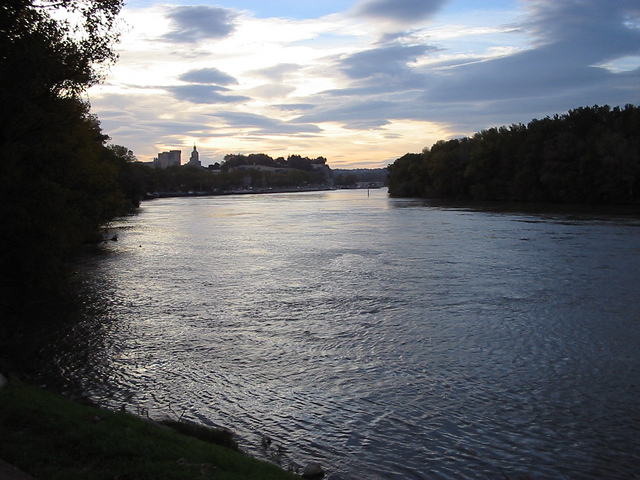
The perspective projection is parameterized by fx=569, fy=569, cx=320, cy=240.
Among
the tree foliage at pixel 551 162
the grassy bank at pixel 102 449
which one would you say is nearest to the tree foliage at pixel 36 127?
the grassy bank at pixel 102 449

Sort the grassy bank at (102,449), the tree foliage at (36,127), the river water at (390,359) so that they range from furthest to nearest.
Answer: the tree foliage at (36,127) < the river water at (390,359) < the grassy bank at (102,449)

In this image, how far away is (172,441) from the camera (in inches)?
273

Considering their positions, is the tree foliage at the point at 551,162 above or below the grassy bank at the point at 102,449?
above

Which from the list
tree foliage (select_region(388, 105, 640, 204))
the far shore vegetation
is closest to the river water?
the far shore vegetation

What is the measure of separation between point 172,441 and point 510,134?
331ft

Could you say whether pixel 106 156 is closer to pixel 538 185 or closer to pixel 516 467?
pixel 516 467

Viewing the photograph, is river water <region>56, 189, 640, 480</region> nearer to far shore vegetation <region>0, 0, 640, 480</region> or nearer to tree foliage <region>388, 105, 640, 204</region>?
far shore vegetation <region>0, 0, 640, 480</region>

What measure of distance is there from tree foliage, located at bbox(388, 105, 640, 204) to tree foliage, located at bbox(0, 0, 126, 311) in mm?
66720

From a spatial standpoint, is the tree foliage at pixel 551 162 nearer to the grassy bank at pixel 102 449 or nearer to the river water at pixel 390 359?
the river water at pixel 390 359

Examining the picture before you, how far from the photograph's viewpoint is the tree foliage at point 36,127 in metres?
15.2

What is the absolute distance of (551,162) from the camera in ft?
265

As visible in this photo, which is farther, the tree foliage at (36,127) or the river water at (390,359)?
the tree foliage at (36,127)

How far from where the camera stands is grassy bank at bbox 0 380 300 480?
5.75 metres

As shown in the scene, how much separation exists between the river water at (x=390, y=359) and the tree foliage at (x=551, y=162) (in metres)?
49.6
